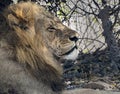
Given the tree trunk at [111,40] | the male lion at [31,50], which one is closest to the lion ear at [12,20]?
the male lion at [31,50]

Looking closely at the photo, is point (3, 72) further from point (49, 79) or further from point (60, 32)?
point (60, 32)

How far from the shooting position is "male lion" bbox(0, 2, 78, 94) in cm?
375

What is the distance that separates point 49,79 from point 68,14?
267cm

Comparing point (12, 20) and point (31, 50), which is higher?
point (12, 20)

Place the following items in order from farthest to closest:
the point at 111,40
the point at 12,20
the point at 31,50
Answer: the point at 111,40 → the point at 31,50 → the point at 12,20

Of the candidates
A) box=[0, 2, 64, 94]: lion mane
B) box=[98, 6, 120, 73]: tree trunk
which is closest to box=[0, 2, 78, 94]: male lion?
box=[0, 2, 64, 94]: lion mane

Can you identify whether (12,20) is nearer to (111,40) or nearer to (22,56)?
(22,56)

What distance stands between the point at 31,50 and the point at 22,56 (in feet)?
0.36

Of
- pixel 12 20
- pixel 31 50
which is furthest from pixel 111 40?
pixel 12 20

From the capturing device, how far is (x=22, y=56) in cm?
379

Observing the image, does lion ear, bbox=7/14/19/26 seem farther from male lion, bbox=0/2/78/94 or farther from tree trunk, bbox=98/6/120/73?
tree trunk, bbox=98/6/120/73

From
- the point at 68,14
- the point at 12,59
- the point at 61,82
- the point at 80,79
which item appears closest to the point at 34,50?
the point at 12,59

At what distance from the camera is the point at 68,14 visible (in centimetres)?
655

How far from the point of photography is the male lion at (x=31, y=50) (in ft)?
12.3
